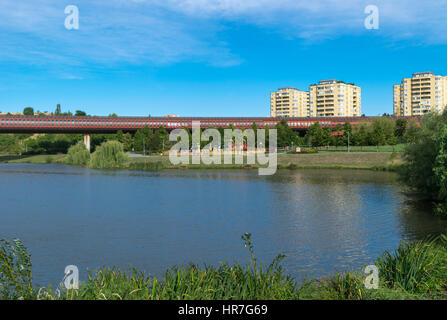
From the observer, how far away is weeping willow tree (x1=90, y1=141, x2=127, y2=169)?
7769cm

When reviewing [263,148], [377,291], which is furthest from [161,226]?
[263,148]

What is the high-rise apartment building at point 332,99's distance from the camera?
605 feet

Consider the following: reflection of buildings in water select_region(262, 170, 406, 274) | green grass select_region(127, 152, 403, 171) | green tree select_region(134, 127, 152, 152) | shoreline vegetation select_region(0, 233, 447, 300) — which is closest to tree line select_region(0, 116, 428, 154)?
green tree select_region(134, 127, 152, 152)

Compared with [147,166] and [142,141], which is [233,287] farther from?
[142,141]

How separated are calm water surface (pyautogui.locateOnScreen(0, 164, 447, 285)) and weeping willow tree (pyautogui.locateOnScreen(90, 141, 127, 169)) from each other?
34.0 meters

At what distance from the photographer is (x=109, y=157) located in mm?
78812

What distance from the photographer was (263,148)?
104 m

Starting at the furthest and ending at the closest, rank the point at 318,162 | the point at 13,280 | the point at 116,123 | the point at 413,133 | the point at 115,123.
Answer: the point at 116,123 → the point at 115,123 → the point at 318,162 → the point at 413,133 → the point at 13,280

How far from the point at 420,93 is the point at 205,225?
594 feet
